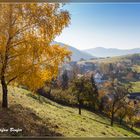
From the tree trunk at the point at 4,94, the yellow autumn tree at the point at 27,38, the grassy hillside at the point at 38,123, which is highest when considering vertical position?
the yellow autumn tree at the point at 27,38

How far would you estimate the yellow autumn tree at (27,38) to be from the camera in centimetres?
1123

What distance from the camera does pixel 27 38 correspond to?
1146 centimetres

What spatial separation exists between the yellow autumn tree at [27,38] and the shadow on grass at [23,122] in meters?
0.55

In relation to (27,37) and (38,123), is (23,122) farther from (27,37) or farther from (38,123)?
(27,37)

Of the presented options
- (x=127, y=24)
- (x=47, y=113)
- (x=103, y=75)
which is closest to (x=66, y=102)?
(x=103, y=75)

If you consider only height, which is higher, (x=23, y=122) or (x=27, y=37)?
(x=27, y=37)

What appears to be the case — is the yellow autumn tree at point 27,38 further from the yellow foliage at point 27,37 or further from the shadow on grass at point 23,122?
the shadow on grass at point 23,122

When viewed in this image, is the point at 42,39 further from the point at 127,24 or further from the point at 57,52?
the point at 127,24

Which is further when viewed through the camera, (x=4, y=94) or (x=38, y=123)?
(x=4, y=94)

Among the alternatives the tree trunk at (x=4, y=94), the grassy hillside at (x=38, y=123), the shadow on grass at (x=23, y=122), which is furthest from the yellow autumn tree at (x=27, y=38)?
the grassy hillside at (x=38, y=123)

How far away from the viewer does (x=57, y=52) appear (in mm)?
11938

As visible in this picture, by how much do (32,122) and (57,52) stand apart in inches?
105

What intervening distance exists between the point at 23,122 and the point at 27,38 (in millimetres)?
2870

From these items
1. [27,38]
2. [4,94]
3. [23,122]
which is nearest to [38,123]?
[23,122]
